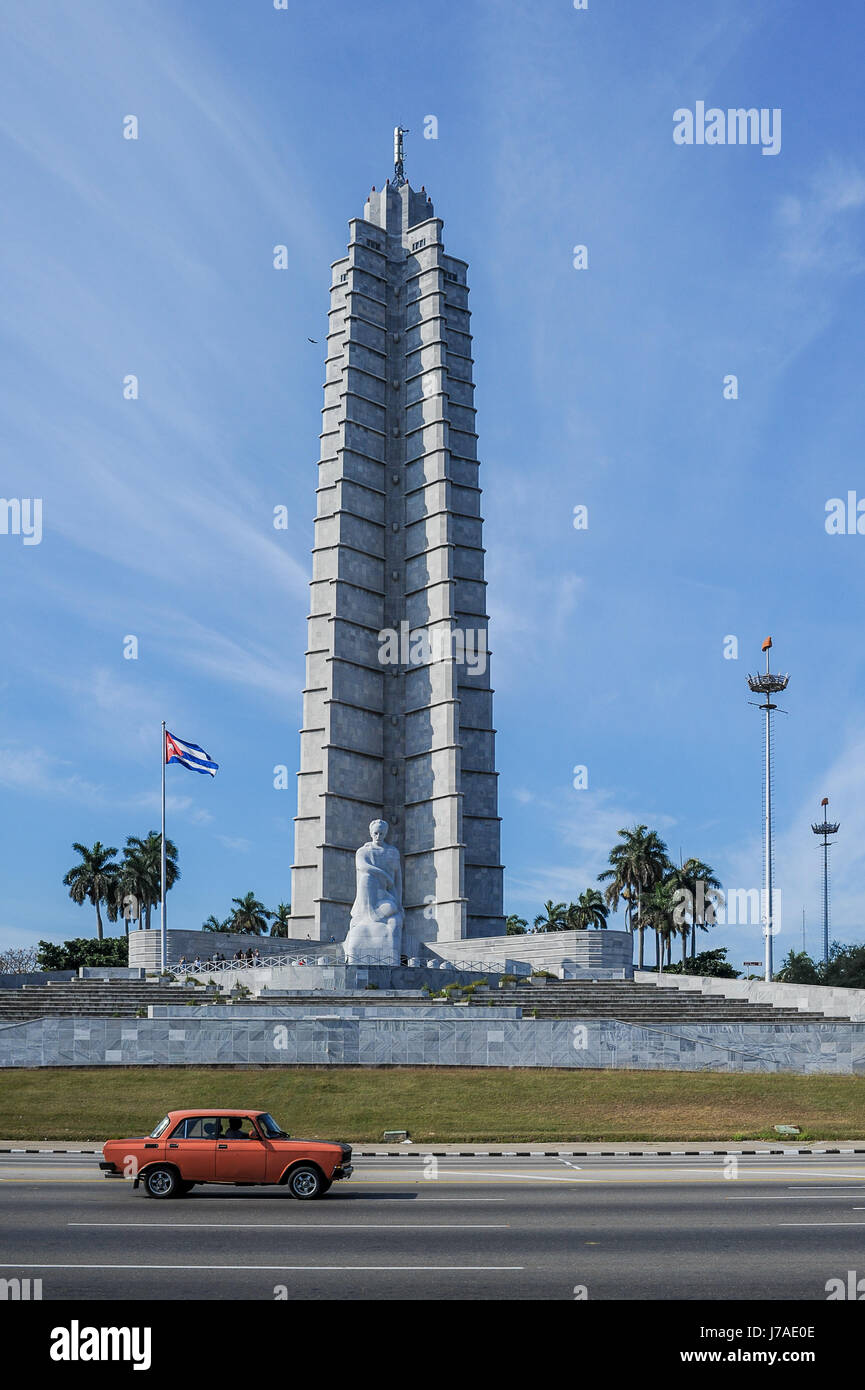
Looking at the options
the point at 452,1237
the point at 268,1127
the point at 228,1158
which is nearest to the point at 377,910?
the point at 268,1127

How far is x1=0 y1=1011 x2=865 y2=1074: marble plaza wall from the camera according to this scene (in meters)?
37.1

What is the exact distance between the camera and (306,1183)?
17953mm

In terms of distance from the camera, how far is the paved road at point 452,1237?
444 inches

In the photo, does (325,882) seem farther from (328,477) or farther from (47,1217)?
(47,1217)

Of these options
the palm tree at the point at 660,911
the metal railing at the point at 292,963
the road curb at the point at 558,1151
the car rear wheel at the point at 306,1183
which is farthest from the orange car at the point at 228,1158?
the palm tree at the point at 660,911

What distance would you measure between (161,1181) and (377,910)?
1621 inches

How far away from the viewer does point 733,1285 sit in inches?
442

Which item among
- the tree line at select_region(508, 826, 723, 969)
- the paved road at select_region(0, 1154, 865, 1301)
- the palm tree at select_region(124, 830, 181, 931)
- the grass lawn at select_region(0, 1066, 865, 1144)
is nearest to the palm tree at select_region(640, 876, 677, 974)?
the tree line at select_region(508, 826, 723, 969)

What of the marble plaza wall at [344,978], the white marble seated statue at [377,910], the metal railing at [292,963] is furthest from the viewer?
the white marble seated statue at [377,910]

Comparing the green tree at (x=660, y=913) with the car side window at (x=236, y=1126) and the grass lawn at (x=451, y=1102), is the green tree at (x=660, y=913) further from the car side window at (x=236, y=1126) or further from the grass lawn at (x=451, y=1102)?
the car side window at (x=236, y=1126)

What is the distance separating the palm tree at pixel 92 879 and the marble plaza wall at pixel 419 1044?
5784 cm

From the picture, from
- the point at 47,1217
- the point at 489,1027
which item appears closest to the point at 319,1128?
the point at 489,1027

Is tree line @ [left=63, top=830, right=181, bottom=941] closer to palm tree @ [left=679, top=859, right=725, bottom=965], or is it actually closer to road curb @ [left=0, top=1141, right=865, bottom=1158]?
palm tree @ [left=679, top=859, right=725, bottom=965]
